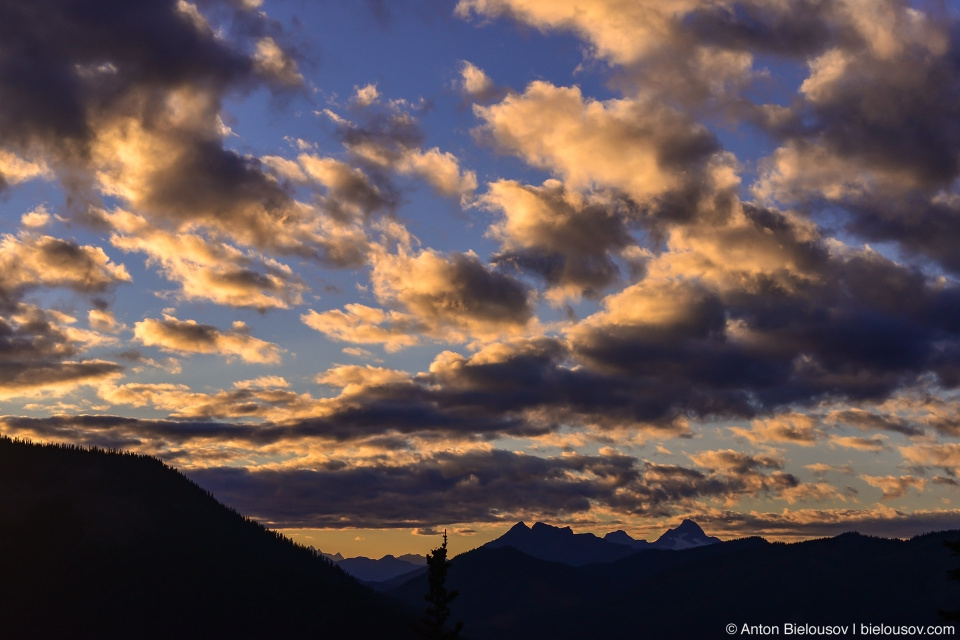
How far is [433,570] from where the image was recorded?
373 feet

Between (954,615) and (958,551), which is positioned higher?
(958,551)

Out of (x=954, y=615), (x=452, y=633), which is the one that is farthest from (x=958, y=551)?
(x=452, y=633)

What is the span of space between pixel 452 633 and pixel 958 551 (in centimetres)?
6603

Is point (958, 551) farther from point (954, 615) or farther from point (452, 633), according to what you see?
point (452, 633)

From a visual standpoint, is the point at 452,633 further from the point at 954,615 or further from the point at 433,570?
the point at 954,615

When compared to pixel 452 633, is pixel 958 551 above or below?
above

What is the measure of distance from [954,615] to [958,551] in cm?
505

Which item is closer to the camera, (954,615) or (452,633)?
(954,615)

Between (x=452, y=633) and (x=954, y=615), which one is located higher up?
(x=954, y=615)

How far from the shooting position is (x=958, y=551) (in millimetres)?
59750

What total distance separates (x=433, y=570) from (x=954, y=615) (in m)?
66.5

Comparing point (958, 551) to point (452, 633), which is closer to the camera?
point (958, 551)

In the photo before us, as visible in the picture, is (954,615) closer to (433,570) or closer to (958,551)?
(958,551)

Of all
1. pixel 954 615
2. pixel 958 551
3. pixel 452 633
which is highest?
pixel 958 551
